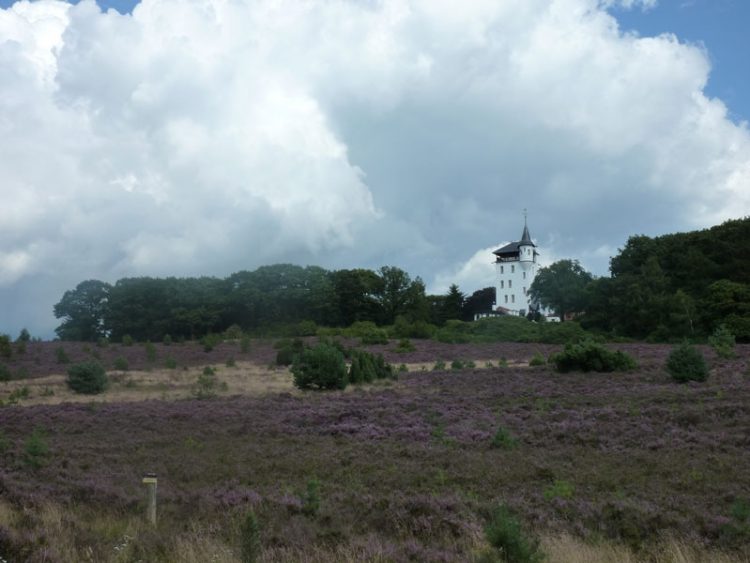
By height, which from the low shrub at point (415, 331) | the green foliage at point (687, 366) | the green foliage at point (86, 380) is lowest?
Answer: the green foliage at point (86, 380)

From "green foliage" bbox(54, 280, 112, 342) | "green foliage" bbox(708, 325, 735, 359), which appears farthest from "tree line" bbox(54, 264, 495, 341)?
"green foliage" bbox(708, 325, 735, 359)

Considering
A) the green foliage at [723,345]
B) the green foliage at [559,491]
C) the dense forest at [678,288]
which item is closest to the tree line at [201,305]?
the dense forest at [678,288]

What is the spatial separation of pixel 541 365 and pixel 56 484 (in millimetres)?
26424

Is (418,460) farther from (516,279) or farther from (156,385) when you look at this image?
(516,279)

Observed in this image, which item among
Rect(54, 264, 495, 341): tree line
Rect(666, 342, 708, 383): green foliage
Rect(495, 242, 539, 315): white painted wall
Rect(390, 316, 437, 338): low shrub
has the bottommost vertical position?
Rect(666, 342, 708, 383): green foliage

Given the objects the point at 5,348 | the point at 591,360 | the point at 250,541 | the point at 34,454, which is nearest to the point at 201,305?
the point at 5,348

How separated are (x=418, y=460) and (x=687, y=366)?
15.5 meters

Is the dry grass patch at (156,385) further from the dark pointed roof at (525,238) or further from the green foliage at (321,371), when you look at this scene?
the dark pointed roof at (525,238)

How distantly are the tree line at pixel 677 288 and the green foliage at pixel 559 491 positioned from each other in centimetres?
4155

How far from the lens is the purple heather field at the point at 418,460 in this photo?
30.7 ft

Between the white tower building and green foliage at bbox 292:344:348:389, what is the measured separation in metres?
83.3

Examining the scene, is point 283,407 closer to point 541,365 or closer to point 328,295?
point 541,365

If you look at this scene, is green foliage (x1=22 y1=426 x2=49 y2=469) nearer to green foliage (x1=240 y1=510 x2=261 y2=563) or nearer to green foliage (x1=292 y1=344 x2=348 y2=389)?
green foliage (x1=240 y1=510 x2=261 y2=563)

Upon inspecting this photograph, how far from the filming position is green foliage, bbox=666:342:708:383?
2503 cm
